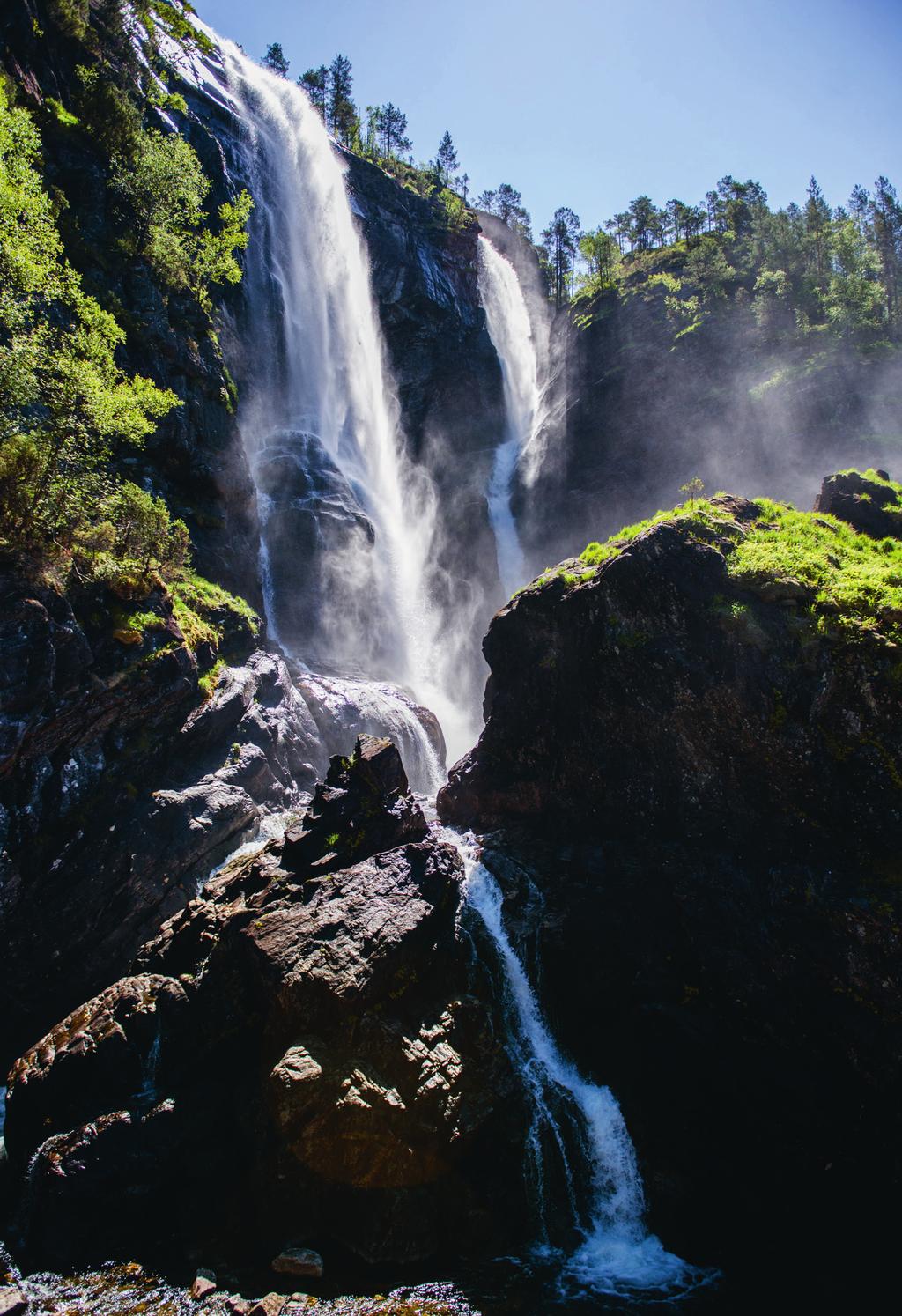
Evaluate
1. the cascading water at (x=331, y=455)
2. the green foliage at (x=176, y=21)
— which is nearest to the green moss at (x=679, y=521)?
the cascading water at (x=331, y=455)

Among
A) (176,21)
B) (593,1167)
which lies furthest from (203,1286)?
(176,21)

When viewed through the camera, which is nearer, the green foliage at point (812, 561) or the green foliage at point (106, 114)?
the green foliage at point (812, 561)

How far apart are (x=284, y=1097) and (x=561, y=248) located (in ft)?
284

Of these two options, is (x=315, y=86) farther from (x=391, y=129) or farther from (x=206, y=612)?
(x=206, y=612)

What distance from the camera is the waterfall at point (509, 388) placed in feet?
157

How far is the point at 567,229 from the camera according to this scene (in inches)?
2928

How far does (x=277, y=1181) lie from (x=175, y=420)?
23.8 m

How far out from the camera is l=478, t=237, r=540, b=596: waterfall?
47844 mm

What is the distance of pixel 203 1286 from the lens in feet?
29.6

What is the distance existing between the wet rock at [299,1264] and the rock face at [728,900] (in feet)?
19.8

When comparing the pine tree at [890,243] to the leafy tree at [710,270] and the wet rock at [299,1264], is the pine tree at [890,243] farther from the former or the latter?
the wet rock at [299,1264]

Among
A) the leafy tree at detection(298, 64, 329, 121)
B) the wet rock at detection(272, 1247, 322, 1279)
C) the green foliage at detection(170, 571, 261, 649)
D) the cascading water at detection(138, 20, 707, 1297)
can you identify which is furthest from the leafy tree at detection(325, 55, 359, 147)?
the wet rock at detection(272, 1247, 322, 1279)

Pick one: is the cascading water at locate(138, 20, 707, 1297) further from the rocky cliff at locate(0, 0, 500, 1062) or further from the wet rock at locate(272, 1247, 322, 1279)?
the wet rock at locate(272, 1247, 322, 1279)

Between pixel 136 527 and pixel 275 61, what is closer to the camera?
pixel 136 527
